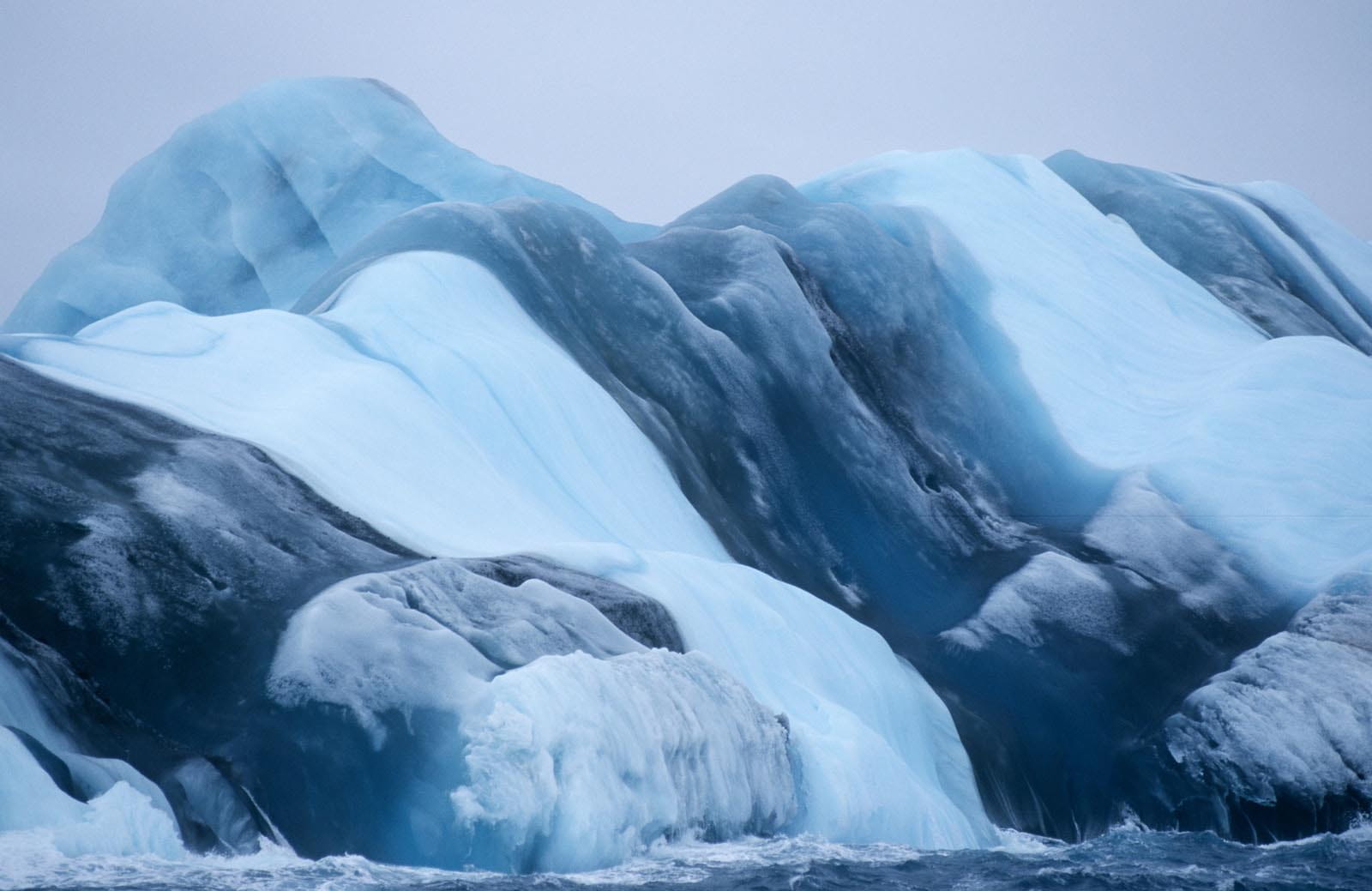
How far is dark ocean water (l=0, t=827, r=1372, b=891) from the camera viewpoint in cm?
620

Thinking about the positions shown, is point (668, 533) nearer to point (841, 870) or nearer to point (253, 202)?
point (841, 870)

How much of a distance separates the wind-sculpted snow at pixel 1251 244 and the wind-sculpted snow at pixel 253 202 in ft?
25.2

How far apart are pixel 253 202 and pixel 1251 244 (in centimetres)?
1449

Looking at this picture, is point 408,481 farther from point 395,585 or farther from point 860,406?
point 860,406

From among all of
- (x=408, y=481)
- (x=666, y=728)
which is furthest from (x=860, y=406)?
(x=666, y=728)

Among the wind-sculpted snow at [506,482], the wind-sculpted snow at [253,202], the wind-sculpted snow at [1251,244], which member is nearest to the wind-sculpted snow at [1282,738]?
the wind-sculpted snow at [506,482]

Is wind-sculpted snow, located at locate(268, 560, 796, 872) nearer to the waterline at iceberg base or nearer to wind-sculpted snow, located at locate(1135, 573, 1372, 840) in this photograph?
the waterline at iceberg base

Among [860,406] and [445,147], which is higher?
[445,147]

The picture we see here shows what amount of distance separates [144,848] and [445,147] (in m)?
15.0

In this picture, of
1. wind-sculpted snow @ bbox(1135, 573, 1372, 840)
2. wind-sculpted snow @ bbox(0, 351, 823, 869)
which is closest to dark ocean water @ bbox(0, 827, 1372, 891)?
wind-sculpted snow @ bbox(0, 351, 823, 869)

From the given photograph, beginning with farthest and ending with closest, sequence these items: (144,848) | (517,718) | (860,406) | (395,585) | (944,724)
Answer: (860,406) → (944,724) → (395,585) → (517,718) → (144,848)

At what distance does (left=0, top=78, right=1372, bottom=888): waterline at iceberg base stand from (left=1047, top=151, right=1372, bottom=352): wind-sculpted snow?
12cm

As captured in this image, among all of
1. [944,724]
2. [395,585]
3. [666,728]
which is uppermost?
[395,585]

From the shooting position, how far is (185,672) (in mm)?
7449
